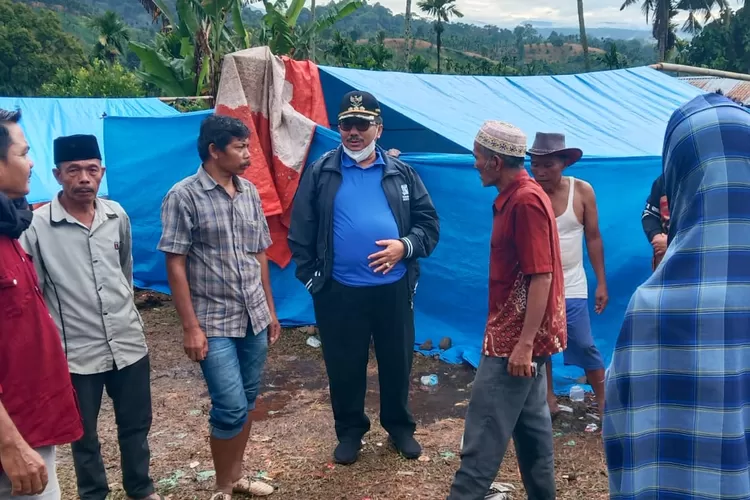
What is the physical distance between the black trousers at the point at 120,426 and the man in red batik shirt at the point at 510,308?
1369 mm

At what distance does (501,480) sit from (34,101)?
861cm

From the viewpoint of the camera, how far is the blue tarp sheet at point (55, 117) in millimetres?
8359

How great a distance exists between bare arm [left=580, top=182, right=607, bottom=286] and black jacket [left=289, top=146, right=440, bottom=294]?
88 cm

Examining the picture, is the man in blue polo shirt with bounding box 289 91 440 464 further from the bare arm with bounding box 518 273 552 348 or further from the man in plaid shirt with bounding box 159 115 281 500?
the bare arm with bounding box 518 273 552 348

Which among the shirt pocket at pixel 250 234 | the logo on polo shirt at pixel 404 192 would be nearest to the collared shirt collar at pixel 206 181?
the shirt pocket at pixel 250 234

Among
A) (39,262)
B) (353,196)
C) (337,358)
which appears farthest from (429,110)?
(39,262)

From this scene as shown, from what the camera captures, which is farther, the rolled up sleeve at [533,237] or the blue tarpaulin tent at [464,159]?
the blue tarpaulin tent at [464,159]

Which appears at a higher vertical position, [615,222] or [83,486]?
[615,222]

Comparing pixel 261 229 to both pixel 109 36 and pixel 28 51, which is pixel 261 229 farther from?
pixel 109 36

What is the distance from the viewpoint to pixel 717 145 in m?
1.47

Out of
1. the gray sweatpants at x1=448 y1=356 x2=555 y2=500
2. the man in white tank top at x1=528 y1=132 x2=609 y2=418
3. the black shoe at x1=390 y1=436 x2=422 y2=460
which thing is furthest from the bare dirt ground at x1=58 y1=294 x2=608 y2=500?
the gray sweatpants at x1=448 y1=356 x2=555 y2=500

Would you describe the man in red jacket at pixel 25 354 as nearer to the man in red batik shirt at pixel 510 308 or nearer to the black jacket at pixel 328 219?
the man in red batik shirt at pixel 510 308

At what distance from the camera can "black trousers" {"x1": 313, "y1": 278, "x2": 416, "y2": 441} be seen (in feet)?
11.3

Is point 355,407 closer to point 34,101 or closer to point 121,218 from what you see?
point 121,218
